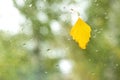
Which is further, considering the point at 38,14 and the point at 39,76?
the point at 38,14

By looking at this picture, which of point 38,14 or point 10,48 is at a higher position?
point 38,14

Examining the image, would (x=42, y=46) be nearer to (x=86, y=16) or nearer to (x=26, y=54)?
(x=26, y=54)

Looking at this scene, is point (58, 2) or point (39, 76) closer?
point (39, 76)

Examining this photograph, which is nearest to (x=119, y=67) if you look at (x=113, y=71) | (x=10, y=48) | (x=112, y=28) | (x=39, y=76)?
(x=113, y=71)

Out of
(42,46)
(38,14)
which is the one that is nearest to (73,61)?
(42,46)

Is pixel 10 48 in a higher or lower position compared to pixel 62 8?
lower

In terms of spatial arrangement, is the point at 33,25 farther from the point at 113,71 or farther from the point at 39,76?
the point at 113,71
